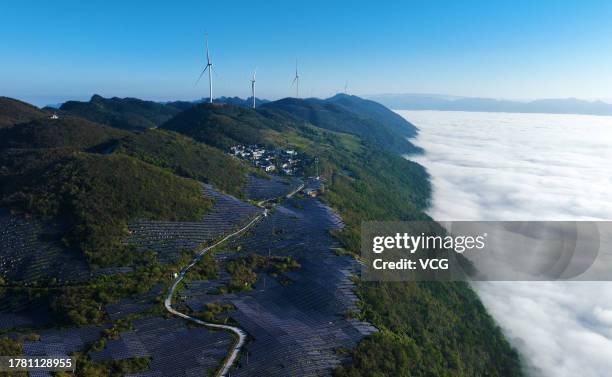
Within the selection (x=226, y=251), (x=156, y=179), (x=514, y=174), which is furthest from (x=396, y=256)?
(x=514, y=174)

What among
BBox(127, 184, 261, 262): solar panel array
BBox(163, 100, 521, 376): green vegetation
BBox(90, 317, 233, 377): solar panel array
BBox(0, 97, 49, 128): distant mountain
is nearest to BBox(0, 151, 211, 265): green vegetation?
BBox(127, 184, 261, 262): solar panel array

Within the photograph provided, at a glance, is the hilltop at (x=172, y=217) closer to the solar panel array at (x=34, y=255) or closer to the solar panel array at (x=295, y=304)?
the solar panel array at (x=34, y=255)

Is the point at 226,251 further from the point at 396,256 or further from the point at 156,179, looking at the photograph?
the point at 396,256

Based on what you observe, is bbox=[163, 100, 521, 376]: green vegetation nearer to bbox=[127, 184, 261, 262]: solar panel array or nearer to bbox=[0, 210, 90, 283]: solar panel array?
bbox=[127, 184, 261, 262]: solar panel array

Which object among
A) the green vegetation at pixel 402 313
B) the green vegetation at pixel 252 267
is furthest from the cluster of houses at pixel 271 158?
the green vegetation at pixel 252 267

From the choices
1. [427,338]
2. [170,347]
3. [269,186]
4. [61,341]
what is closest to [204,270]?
[170,347]

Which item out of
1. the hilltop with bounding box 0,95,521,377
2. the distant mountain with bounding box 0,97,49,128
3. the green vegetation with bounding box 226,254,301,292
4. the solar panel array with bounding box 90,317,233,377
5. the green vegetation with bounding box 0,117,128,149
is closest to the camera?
the solar panel array with bounding box 90,317,233,377

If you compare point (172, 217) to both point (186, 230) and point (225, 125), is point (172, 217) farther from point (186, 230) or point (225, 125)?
point (225, 125)
